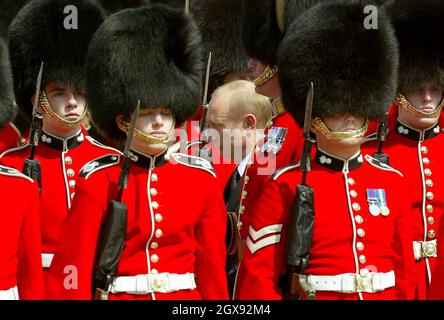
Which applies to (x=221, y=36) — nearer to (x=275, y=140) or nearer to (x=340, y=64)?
(x=275, y=140)

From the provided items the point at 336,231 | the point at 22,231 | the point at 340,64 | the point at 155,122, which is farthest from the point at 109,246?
the point at 340,64

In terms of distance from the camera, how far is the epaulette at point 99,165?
5371mm

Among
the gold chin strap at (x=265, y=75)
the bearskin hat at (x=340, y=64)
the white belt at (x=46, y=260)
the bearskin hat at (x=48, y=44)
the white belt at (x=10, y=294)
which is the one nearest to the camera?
the white belt at (x=10, y=294)

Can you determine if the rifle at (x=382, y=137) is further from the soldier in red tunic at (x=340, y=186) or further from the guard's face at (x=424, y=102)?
the soldier in red tunic at (x=340, y=186)

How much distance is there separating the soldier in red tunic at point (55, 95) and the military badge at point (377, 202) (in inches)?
55.4

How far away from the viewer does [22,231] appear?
5297mm

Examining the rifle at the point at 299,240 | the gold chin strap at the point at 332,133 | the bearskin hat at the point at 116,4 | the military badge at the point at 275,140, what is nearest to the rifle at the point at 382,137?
the military badge at the point at 275,140

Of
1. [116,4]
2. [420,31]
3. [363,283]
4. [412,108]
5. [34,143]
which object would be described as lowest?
[363,283]

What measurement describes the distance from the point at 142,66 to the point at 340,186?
93 cm

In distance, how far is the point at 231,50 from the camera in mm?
7852

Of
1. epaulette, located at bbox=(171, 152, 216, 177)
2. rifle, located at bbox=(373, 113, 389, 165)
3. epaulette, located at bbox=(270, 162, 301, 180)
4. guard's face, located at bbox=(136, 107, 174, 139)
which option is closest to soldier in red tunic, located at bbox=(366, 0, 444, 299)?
rifle, located at bbox=(373, 113, 389, 165)
